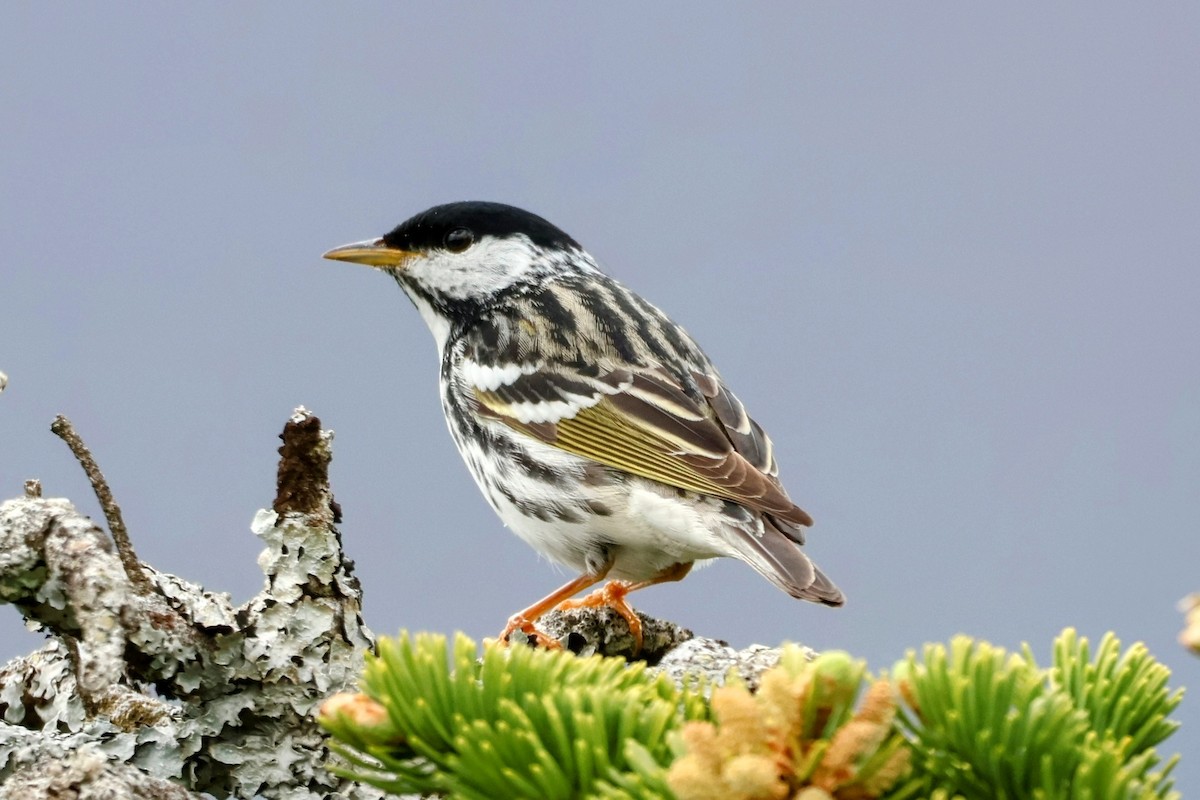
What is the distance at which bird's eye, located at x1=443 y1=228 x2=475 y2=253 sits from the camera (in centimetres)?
639

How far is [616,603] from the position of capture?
13.4 feet

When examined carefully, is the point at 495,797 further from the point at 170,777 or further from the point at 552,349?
the point at 552,349

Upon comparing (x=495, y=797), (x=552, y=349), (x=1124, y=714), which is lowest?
(x=495, y=797)

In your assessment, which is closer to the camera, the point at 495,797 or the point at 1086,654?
the point at 495,797

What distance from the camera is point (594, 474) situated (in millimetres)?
5129

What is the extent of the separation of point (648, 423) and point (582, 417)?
27cm

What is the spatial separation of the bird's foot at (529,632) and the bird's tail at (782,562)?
0.74 metres

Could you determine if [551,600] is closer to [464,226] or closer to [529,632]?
[529,632]

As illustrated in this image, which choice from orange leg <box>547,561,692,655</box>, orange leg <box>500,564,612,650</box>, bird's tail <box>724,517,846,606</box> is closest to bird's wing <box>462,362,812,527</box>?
bird's tail <box>724,517,846,606</box>

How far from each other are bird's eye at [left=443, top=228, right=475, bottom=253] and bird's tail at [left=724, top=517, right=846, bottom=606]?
224 centimetres

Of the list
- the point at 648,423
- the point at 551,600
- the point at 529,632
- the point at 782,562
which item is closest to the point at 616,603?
the point at 529,632

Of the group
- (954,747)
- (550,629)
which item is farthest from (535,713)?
(550,629)

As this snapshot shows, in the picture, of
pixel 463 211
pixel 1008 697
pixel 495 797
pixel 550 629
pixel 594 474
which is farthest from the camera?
pixel 463 211

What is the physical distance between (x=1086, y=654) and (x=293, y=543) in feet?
5.61
